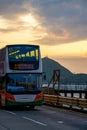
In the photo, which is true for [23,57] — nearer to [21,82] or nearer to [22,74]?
[22,74]

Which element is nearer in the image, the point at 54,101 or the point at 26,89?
the point at 26,89

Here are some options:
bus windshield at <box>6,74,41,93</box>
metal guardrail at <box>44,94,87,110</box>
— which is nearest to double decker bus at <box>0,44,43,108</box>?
bus windshield at <box>6,74,41,93</box>

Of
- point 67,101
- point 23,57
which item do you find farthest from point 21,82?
point 67,101

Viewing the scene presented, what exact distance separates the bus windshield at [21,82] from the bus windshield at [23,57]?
1.73 feet

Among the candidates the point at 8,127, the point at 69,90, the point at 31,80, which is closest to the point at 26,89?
the point at 31,80

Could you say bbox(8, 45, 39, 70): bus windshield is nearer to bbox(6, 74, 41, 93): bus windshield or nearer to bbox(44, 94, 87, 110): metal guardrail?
bbox(6, 74, 41, 93): bus windshield

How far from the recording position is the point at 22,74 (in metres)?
29.0

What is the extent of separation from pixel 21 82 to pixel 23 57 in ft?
5.17

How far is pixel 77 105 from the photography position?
2789 centimetres

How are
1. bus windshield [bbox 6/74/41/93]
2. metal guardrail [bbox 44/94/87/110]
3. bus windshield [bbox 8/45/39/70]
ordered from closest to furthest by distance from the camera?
metal guardrail [bbox 44/94/87/110]
bus windshield [bbox 8/45/39/70]
bus windshield [bbox 6/74/41/93]

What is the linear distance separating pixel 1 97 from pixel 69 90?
68287 mm

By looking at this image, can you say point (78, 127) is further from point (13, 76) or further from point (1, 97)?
point (1, 97)

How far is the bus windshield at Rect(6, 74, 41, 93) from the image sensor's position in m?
28.9

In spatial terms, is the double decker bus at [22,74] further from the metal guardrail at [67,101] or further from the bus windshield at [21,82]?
the metal guardrail at [67,101]
